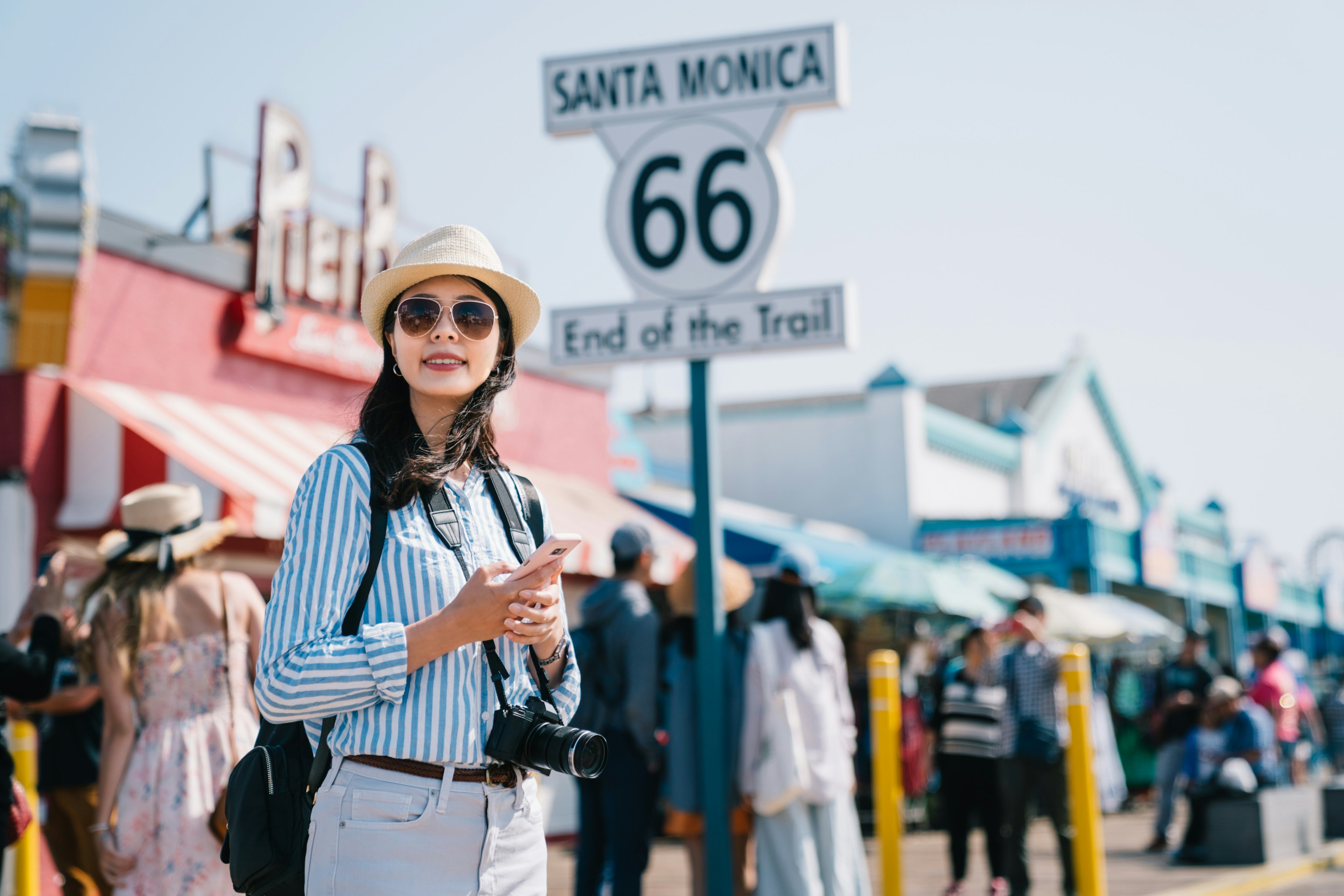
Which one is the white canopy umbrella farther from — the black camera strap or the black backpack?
the black backpack

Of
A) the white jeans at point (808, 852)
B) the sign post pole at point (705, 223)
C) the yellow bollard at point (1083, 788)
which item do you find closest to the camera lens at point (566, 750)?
the sign post pole at point (705, 223)

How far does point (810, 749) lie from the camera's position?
673 centimetres

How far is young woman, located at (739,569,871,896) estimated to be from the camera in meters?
6.70

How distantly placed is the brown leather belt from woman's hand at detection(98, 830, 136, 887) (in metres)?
2.42

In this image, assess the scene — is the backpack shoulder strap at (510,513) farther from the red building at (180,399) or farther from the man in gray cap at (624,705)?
the red building at (180,399)

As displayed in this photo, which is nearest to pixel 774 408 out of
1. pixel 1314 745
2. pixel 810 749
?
pixel 1314 745

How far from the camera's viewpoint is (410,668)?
2.21 m

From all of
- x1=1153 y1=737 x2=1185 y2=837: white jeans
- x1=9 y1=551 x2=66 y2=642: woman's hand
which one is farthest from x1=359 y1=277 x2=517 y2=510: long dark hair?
x1=1153 y1=737 x2=1185 y2=837: white jeans

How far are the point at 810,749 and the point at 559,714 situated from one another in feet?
14.5

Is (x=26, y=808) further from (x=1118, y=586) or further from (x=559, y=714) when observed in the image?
(x=1118, y=586)

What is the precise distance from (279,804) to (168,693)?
7.62 feet

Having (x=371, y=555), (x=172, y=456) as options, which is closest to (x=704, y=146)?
(x=371, y=555)

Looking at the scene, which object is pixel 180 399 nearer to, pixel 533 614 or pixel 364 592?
pixel 364 592

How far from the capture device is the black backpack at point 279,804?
2342mm
